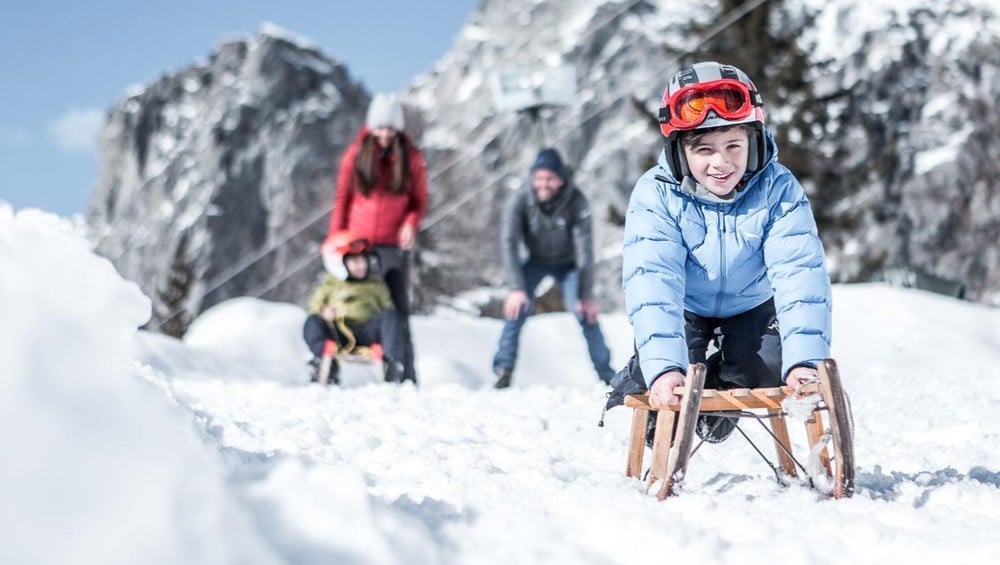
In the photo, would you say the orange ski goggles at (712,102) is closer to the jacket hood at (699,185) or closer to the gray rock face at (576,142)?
the jacket hood at (699,185)

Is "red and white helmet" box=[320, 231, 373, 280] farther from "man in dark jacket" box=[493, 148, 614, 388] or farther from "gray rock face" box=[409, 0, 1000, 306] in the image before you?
"gray rock face" box=[409, 0, 1000, 306]

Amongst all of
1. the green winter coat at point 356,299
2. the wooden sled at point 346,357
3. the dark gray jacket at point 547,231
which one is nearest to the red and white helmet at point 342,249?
the green winter coat at point 356,299

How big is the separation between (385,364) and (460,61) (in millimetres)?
152867

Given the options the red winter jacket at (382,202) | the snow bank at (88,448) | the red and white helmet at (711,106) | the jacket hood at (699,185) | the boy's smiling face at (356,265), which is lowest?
the snow bank at (88,448)

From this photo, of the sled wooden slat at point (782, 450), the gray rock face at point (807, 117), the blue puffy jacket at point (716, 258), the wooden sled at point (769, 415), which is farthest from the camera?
the gray rock face at point (807, 117)

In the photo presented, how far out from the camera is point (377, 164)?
6.48 metres

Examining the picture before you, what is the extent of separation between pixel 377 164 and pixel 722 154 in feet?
13.9

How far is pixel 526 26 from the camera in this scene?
149m

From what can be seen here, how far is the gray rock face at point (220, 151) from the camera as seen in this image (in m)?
80.3

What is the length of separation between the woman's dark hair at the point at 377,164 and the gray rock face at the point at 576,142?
9.49 metres

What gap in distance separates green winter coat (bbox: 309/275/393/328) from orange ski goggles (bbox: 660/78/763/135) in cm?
427

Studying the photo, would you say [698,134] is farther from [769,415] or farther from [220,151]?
[220,151]

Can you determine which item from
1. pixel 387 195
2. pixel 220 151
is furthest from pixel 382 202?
pixel 220 151

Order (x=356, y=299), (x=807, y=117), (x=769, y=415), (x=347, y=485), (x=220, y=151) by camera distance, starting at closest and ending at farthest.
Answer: (x=347, y=485) < (x=769, y=415) < (x=356, y=299) < (x=807, y=117) < (x=220, y=151)
